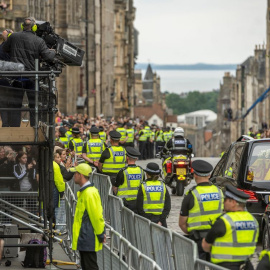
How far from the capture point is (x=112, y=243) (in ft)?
44.7

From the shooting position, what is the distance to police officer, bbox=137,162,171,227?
15445 millimetres

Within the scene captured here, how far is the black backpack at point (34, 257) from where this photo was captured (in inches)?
621

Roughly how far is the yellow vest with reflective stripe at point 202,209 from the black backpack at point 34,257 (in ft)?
11.4

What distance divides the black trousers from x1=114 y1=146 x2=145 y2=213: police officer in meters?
3.74

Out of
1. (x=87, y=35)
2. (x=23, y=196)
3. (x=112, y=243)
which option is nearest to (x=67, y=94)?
(x=87, y=35)

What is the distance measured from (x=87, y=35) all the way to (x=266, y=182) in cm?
5048

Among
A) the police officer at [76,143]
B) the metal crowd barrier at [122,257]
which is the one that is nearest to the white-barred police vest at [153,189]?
the metal crowd barrier at [122,257]

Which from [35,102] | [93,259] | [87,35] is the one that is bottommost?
[93,259]

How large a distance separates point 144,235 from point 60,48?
3649 millimetres

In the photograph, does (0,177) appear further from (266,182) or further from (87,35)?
(87,35)

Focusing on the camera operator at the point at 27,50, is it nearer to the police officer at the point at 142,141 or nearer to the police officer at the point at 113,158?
the police officer at the point at 113,158

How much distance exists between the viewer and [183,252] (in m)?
11.2

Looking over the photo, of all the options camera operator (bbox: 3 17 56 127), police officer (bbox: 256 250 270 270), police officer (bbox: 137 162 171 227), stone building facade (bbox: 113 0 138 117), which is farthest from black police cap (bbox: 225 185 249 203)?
stone building facade (bbox: 113 0 138 117)

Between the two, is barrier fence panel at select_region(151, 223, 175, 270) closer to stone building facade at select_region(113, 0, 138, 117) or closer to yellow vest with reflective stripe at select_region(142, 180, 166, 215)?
yellow vest with reflective stripe at select_region(142, 180, 166, 215)
